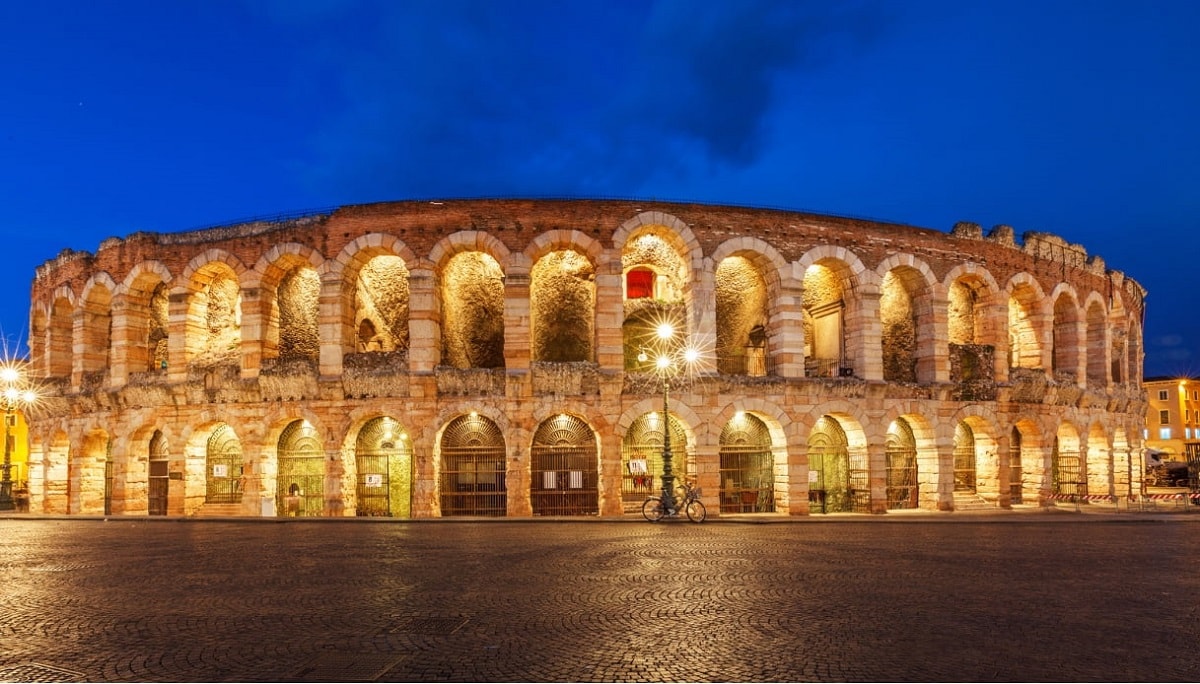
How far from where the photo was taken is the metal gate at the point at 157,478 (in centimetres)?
2434

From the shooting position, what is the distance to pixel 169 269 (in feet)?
80.0

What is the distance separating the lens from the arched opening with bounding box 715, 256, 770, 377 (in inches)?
1011

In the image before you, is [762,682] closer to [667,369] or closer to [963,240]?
[667,369]

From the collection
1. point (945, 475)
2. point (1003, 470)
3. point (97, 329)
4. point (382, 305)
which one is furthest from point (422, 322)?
point (1003, 470)

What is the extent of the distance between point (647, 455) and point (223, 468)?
12551mm

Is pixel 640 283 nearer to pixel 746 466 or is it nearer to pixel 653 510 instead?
pixel 746 466

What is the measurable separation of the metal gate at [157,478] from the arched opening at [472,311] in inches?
359

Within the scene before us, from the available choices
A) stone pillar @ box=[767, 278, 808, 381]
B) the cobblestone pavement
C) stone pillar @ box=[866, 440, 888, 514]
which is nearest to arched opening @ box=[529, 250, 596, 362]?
stone pillar @ box=[767, 278, 808, 381]

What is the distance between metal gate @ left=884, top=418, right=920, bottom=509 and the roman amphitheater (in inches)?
3.5

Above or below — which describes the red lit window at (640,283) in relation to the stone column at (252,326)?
above

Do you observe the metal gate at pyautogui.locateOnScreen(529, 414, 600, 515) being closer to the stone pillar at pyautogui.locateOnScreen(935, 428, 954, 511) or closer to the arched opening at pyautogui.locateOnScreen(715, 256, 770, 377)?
the arched opening at pyautogui.locateOnScreen(715, 256, 770, 377)

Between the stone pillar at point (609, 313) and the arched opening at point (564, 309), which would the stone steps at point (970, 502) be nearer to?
the stone pillar at point (609, 313)

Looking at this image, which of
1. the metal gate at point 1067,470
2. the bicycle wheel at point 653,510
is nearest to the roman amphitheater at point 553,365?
the bicycle wheel at point 653,510

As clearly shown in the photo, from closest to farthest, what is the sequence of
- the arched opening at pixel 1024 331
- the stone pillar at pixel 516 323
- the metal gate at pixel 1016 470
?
the stone pillar at pixel 516 323, the arched opening at pixel 1024 331, the metal gate at pixel 1016 470
